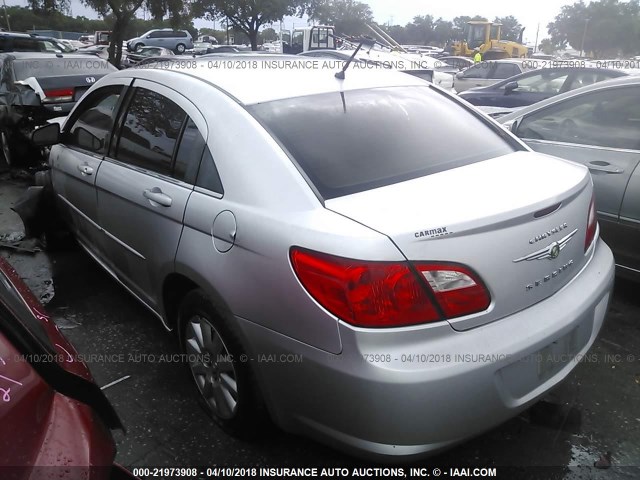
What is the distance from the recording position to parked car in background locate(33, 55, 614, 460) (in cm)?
174

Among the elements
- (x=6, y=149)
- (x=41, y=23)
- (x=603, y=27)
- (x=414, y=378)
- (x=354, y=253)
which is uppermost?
(x=603, y=27)

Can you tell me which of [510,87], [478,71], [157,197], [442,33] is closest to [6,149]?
[157,197]

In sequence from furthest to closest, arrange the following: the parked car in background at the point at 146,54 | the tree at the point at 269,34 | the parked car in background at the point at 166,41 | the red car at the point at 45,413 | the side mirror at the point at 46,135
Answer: the tree at the point at 269,34, the parked car in background at the point at 166,41, the parked car in background at the point at 146,54, the side mirror at the point at 46,135, the red car at the point at 45,413

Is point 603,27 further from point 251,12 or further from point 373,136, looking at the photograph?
point 373,136

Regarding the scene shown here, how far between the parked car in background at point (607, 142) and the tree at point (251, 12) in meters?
34.3

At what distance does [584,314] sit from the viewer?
6.89 feet

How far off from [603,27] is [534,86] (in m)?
48.3

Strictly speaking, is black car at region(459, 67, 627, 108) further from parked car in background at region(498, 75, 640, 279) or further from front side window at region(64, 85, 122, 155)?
front side window at region(64, 85, 122, 155)

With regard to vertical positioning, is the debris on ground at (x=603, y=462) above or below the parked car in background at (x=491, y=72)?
below

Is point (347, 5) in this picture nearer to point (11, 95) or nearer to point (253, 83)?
point (11, 95)

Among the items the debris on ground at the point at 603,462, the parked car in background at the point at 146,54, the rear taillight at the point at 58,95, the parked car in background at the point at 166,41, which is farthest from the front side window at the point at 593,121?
the parked car in background at the point at 166,41

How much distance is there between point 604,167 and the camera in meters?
3.48

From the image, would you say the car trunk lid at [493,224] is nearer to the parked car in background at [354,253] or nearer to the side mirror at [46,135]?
the parked car in background at [354,253]

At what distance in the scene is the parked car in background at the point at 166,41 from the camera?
3732 centimetres
